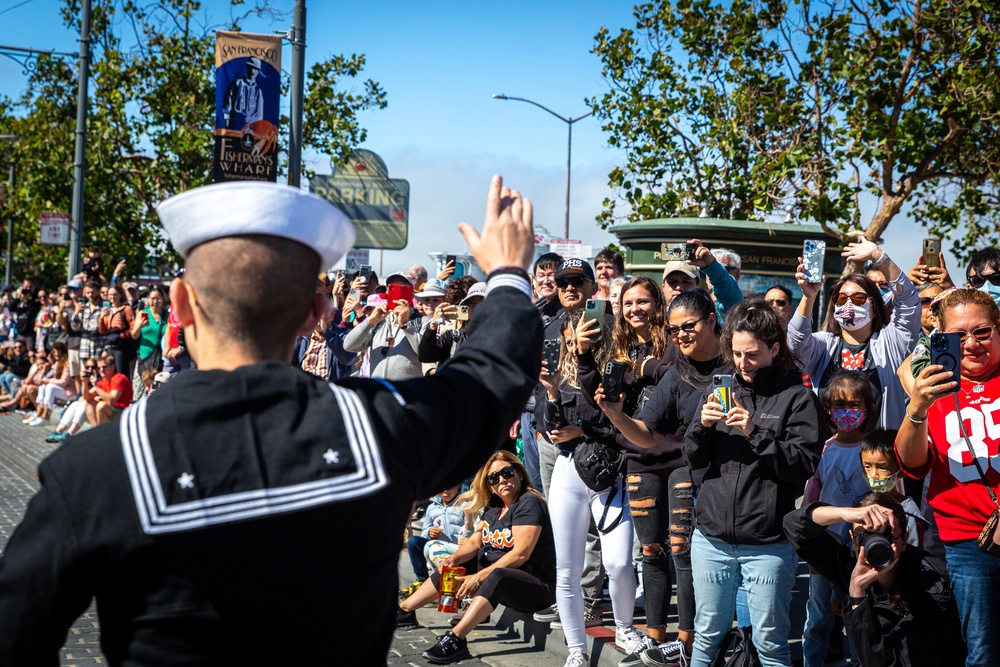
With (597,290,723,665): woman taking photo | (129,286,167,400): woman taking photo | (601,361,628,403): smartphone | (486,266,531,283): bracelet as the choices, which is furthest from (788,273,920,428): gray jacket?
(129,286,167,400): woman taking photo

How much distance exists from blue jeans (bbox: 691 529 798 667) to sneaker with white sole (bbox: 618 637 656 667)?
631mm

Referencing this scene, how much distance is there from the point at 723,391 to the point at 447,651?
99.5 inches

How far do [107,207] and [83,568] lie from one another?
2159cm

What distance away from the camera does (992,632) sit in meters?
4.39

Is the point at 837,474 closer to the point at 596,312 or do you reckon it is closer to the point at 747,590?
the point at 747,590

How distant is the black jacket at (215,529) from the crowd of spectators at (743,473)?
129 cm

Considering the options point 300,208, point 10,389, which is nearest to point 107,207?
point 10,389

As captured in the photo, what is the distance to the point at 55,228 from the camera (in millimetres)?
19047

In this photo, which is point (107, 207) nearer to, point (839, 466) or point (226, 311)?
point (839, 466)

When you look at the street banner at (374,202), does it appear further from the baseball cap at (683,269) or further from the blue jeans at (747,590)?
the blue jeans at (747,590)

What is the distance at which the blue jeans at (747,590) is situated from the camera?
495cm

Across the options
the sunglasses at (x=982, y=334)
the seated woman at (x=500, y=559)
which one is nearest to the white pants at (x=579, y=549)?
the seated woman at (x=500, y=559)

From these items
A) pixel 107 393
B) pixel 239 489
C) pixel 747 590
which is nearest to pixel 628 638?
pixel 747 590

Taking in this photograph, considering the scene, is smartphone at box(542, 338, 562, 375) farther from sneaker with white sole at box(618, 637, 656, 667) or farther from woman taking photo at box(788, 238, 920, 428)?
sneaker with white sole at box(618, 637, 656, 667)
